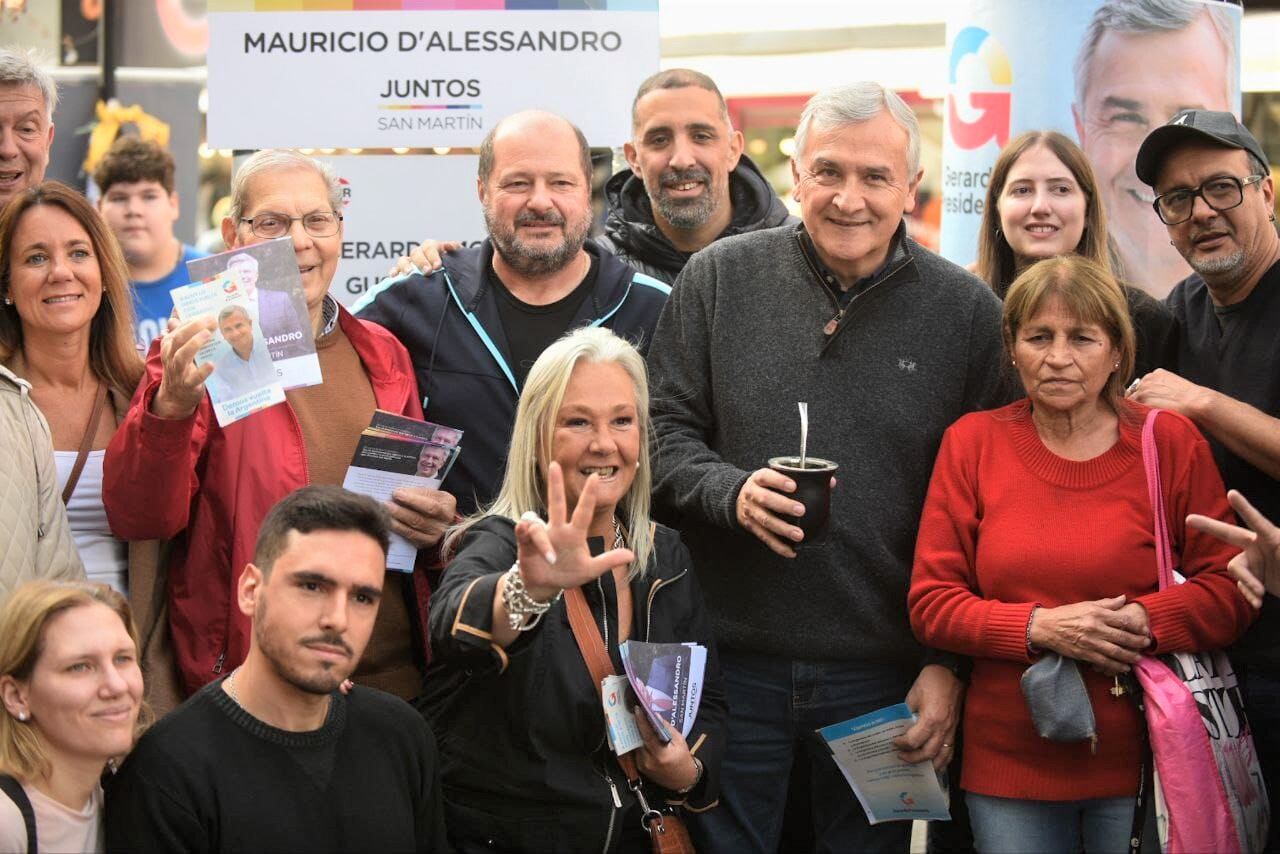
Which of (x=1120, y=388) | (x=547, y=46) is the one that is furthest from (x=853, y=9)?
(x=1120, y=388)

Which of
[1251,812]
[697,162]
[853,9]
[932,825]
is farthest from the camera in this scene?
[853,9]

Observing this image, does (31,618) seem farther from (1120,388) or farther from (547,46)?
(547,46)

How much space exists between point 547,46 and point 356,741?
308 centimetres

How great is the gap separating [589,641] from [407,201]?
264cm

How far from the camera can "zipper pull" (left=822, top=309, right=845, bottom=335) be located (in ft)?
13.0

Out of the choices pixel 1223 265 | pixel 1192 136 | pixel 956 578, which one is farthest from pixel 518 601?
pixel 1192 136

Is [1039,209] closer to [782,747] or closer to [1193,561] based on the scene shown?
[1193,561]

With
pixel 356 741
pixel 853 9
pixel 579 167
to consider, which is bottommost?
pixel 356 741

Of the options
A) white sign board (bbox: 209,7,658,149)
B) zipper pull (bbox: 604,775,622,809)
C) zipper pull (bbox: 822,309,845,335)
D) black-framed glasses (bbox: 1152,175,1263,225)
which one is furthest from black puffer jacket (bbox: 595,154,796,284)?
zipper pull (bbox: 604,775,622,809)

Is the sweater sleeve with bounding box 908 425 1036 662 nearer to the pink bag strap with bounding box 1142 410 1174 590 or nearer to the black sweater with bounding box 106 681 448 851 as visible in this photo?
the pink bag strap with bounding box 1142 410 1174 590

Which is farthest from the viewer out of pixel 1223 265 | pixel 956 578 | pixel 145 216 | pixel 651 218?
pixel 145 216

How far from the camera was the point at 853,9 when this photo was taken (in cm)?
1031

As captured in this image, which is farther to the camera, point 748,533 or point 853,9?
point 853,9

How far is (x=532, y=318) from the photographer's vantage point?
448 cm
